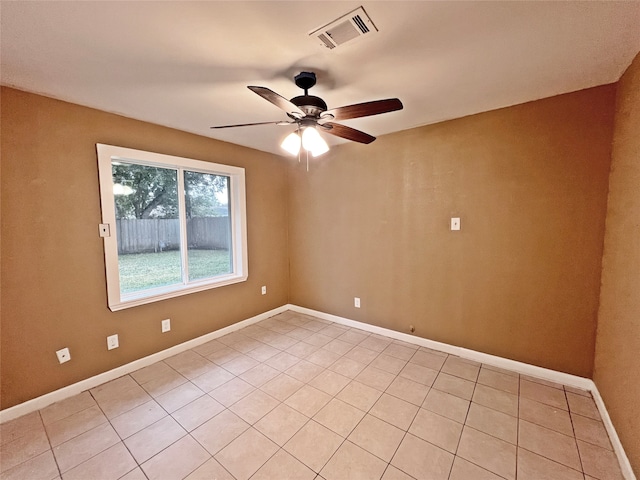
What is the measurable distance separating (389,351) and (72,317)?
2908mm

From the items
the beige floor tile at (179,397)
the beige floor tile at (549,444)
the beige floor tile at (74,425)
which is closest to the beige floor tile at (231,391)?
the beige floor tile at (179,397)

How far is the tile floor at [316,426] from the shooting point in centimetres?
149

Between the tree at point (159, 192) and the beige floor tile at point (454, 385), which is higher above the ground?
the tree at point (159, 192)

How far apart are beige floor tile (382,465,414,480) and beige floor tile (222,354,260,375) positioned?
4.87ft

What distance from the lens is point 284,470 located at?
4.84 ft

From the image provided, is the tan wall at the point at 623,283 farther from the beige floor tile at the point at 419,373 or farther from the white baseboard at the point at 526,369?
the beige floor tile at the point at 419,373

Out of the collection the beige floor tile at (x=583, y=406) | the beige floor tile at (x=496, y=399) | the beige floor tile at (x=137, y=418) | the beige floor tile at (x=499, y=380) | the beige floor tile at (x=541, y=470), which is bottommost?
the beige floor tile at (x=137, y=418)

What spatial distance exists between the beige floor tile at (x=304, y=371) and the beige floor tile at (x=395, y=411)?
2.07 feet

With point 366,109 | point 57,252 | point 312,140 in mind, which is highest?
point 366,109

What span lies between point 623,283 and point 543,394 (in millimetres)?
1049

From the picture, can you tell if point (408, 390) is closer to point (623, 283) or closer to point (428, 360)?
point (428, 360)

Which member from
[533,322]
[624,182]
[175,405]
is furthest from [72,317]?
[624,182]

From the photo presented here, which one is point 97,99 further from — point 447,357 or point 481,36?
point 447,357

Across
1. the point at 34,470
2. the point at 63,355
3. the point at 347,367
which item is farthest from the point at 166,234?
the point at 347,367
